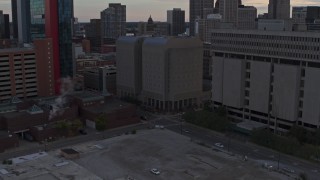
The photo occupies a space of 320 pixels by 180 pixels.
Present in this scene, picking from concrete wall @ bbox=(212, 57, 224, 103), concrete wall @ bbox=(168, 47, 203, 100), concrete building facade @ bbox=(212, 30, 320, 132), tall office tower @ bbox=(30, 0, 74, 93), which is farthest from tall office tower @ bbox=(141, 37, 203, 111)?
tall office tower @ bbox=(30, 0, 74, 93)

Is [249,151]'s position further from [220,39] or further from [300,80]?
[220,39]

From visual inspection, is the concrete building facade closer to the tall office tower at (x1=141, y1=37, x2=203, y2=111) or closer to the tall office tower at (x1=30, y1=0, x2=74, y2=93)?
the tall office tower at (x1=141, y1=37, x2=203, y2=111)

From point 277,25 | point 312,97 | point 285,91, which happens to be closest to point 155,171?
point 285,91

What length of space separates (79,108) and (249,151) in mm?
41462

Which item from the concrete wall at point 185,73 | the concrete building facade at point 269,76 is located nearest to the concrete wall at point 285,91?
the concrete building facade at point 269,76

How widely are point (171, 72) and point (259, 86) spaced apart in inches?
1037

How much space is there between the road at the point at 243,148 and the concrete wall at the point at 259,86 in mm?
9009

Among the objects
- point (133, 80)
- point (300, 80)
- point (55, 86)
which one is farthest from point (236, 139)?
point (55, 86)

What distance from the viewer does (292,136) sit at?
8150cm

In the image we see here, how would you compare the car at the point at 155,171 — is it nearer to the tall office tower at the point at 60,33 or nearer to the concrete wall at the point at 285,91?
the concrete wall at the point at 285,91

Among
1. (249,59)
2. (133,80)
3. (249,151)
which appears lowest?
(249,151)

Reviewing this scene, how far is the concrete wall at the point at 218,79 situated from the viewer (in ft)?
328

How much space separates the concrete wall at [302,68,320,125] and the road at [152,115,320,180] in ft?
33.8

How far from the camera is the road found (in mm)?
71750
